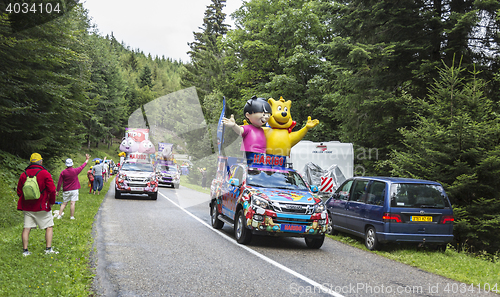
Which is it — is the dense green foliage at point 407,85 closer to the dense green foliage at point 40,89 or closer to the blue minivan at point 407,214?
the blue minivan at point 407,214

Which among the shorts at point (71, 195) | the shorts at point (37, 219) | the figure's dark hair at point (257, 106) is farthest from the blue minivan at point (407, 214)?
the shorts at point (71, 195)

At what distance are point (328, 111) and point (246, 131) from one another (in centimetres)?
1332

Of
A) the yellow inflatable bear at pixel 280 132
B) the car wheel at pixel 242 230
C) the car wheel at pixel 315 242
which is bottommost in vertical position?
the car wheel at pixel 315 242

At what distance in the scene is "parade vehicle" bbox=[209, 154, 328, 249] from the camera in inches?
333

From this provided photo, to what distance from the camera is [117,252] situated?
7715 millimetres

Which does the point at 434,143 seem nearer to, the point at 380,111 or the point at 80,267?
the point at 380,111

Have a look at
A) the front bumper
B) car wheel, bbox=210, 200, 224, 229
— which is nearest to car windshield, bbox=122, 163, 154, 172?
car wheel, bbox=210, 200, 224, 229

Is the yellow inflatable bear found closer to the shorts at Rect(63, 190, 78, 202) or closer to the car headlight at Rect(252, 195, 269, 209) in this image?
the car headlight at Rect(252, 195, 269, 209)

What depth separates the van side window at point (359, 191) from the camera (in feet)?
33.4

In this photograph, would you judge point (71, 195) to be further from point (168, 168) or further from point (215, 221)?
point (168, 168)

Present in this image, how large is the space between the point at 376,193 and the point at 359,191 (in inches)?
35.7

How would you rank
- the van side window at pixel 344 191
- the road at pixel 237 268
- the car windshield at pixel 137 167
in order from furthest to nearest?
the car windshield at pixel 137 167
the van side window at pixel 344 191
the road at pixel 237 268

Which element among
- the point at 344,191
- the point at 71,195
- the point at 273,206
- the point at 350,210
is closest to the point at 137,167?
the point at 71,195

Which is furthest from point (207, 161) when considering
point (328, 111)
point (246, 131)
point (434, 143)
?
point (434, 143)
